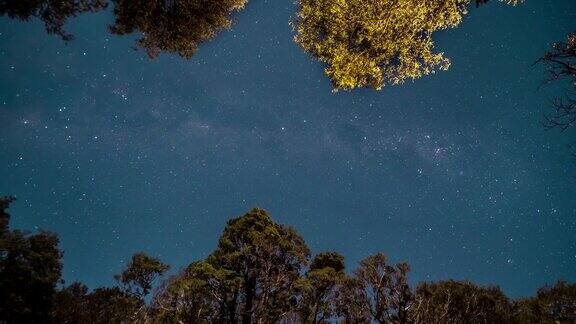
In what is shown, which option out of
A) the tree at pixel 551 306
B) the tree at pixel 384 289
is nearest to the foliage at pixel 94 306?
the tree at pixel 384 289

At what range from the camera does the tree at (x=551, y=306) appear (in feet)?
131

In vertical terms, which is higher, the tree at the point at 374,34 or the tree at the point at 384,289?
the tree at the point at 374,34

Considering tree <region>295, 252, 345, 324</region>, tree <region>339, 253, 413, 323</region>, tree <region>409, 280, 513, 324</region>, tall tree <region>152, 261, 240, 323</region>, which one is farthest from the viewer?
tree <region>409, 280, 513, 324</region>

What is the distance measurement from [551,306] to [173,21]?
53.1 metres

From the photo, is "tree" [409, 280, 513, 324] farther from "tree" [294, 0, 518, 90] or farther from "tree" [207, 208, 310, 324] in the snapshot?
"tree" [294, 0, 518, 90]

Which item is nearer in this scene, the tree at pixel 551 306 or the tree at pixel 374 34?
the tree at pixel 374 34

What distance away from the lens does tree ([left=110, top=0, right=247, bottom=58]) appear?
1189 centimetres

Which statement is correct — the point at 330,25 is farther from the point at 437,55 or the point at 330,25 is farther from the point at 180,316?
the point at 180,316

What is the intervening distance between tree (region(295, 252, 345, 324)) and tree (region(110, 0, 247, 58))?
992 inches

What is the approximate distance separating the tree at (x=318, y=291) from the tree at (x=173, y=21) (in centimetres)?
2520

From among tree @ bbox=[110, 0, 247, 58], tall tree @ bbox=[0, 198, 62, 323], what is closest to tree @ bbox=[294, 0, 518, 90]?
tree @ bbox=[110, 0, 247, 58]

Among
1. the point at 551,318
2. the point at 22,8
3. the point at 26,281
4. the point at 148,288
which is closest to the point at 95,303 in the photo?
the point at 148,288

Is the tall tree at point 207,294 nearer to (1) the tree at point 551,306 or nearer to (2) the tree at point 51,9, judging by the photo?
(2) the tree at point 51,9

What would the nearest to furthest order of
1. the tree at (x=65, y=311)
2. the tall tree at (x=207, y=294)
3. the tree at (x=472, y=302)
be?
the tree at (x=65, y=311), the tall tree at (x=207, y=294), the tree at (x=472, y=302)
